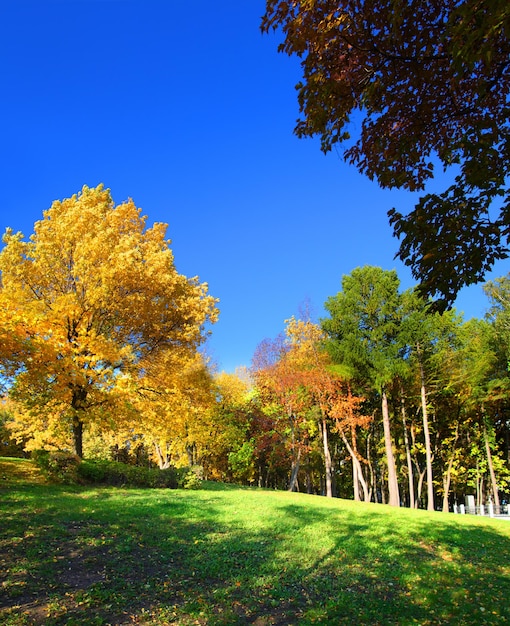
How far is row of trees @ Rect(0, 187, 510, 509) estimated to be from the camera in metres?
12.1

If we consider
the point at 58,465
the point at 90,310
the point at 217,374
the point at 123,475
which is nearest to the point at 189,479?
the point at 123,475

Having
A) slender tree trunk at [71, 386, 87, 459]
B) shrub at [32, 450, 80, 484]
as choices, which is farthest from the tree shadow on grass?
slender tree trunk at [71, 386, 87, 459]

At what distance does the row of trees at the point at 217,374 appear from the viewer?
12.1 metres

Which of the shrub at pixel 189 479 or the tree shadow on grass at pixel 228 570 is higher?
the shrub at pixel 189 479

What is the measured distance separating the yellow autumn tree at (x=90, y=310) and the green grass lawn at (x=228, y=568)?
124 inches

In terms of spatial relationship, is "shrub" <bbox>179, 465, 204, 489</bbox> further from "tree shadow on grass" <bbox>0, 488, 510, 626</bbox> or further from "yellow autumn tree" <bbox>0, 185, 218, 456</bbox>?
"tree shadow on grass" <bbox>0, 488, 510, 626</bbox>

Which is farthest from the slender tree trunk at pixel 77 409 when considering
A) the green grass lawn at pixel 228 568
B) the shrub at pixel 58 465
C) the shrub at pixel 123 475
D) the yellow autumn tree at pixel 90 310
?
the green grass lawn at pixel 228 568

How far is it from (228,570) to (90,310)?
980 centimetres

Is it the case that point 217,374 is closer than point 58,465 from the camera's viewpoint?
No

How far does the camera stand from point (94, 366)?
12.7m

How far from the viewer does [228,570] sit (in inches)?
213

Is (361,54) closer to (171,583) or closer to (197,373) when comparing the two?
(171,583)

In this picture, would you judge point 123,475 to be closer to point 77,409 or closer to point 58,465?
point 58,465

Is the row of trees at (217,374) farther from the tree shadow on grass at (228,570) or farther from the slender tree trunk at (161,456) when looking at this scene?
the tree shadow on grass at (228,570)
